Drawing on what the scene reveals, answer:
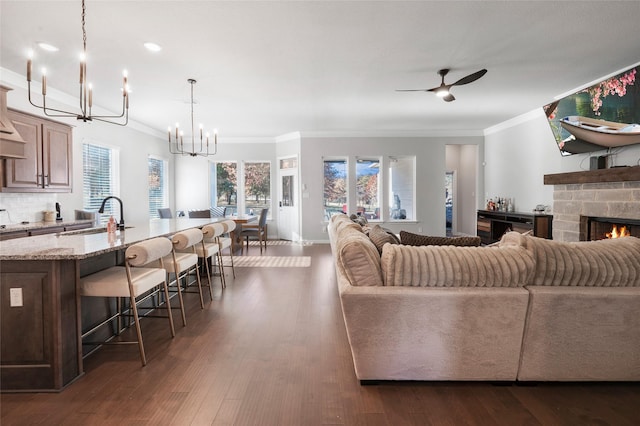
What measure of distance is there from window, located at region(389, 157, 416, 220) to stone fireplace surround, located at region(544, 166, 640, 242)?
3498mm

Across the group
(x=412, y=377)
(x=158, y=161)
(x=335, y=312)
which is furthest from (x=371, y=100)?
(x=158, y=161)

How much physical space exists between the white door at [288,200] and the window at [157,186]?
3061 millimetres

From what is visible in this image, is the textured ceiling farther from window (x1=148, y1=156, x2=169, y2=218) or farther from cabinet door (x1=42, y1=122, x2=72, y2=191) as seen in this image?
window (x1=148, y1=156, x2=169, y2=218)

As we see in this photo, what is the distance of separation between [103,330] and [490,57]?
16.3 ft

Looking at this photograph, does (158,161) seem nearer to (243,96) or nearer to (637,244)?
(243,96)

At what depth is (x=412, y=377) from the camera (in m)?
2.05

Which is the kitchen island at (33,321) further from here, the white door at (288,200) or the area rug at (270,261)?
the white door at (288,200)

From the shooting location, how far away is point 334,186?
336 inches

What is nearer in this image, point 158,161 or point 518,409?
point 518,409

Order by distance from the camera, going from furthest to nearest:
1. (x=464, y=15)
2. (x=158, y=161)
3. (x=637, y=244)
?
(x=158, y=161)
(x=464, y=15)
(x=637, y=244)

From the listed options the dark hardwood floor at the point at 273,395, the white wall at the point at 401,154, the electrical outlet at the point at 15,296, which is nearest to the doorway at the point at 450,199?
the white wall at the point at 401,154

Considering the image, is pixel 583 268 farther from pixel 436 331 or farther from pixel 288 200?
pixel 288 200

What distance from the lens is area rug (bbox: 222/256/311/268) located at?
18.8ft

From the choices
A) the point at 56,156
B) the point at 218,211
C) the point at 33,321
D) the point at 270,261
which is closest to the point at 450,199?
the point at 270,261
